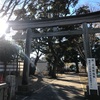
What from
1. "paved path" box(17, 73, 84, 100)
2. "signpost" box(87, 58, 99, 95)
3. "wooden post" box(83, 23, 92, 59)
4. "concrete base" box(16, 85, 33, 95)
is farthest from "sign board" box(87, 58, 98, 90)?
"concrete base" box(16, 85, 33, 95)

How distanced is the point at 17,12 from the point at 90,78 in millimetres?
13598

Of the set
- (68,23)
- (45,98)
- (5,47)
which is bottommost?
(45,98)

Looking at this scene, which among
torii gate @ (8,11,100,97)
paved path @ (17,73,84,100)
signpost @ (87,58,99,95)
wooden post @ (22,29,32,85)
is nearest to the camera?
signpost @ (87,58,99,95)

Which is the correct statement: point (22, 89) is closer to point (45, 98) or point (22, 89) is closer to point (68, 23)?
point (45, 98)

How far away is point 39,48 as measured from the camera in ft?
93.0

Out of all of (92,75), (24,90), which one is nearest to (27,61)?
(24,90)

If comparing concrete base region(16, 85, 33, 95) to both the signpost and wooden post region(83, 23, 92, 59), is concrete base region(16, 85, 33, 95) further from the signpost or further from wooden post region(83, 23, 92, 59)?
wooden post region(83, 23, 92, 59)

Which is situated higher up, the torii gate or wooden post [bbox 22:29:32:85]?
the torii gate

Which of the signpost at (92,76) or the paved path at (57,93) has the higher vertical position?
the signpost at (92,76)

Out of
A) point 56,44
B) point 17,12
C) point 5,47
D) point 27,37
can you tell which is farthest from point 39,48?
point 27,37

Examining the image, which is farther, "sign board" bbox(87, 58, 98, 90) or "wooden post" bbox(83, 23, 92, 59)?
"wooden post" bbox(83, 23, 92, 59)

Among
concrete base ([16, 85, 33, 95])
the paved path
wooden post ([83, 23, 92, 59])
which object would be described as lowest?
the paved path

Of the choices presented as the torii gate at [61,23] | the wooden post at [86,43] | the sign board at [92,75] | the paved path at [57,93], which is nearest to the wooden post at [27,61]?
the torii gate at [61,23]

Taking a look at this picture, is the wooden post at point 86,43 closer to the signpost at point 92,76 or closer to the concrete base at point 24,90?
the signpost at point 92,76
